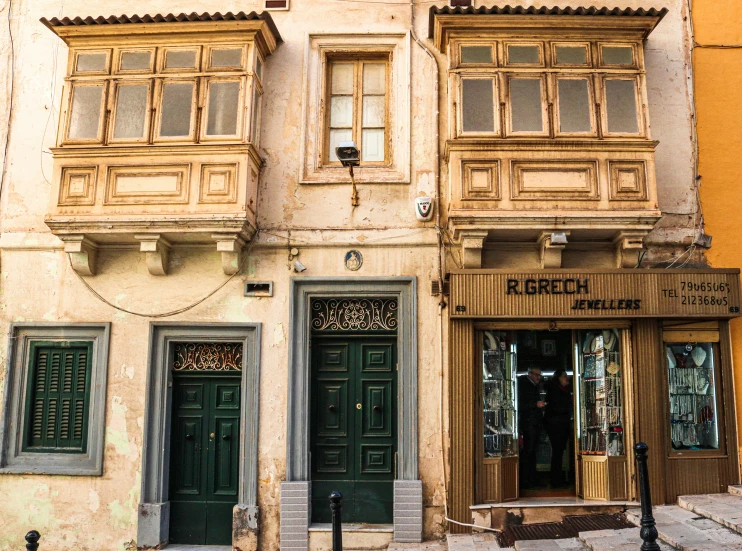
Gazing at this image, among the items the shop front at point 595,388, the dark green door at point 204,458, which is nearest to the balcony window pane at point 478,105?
the shop front at point 595,388

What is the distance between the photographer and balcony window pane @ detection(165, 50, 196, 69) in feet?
30.5

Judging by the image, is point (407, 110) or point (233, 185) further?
point (407, 110)

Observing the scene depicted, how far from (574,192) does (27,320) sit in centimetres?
750

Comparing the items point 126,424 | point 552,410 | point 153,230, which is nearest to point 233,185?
point 153,230

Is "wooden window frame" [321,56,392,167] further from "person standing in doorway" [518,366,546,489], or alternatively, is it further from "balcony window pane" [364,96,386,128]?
"person standing in doorway" [518,366,546,489]

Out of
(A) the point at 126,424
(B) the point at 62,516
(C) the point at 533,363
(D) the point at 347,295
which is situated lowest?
(B) the point at 62,516

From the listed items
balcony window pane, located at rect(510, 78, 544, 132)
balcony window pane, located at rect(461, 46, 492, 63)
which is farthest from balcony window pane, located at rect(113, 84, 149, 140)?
balcony window pane, located at rect(510, 78, 544, 132)

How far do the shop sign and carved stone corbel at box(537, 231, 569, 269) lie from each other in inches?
7.6

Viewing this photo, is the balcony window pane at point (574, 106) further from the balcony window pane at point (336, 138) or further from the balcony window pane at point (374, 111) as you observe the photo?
the balcony window pane at point (336, 138)

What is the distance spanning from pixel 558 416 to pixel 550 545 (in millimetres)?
2025

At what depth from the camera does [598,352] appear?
907 centimetres

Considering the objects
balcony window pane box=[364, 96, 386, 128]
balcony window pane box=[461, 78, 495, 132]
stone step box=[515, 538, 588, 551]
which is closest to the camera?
stone step box=[515, 538, 588, 551]

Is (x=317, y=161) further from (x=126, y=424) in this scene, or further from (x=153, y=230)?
(x=126, y=424)

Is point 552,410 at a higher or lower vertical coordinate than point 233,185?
lower
